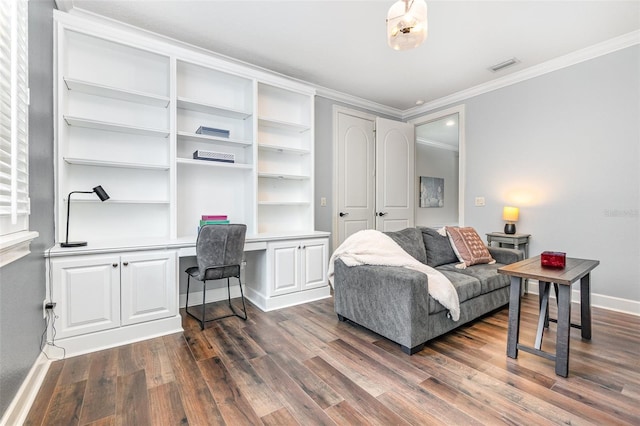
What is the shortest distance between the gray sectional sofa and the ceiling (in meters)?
1.92

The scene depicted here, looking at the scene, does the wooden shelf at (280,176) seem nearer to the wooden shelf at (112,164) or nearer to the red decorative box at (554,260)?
the wooden shelf at (112,164)

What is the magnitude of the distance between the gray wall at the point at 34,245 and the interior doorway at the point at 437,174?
5.42 metres

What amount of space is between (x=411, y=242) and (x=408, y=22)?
1.90 m

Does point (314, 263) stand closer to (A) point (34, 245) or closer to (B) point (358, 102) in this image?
(A) point (34, 245)

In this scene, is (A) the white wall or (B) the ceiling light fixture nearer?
(B) the ceiling light fixture

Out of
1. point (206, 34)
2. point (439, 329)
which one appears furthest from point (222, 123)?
point (439, 329)

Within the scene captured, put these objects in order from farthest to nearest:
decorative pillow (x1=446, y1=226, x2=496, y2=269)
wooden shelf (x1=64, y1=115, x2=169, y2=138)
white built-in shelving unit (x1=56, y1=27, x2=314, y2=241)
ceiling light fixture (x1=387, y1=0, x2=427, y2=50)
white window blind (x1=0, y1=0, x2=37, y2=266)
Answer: decorative pillow (x1=446, y1=226, x2=496, y2=269), white built-in shelving unit (x1=56, y1=27, x2=314, y2=241), wooden shelf (x1=64, y1=115, x2=169, y2=138), ceiling light fixture (x1=387, y1=0, x2=427, y2=50), white window blind (x1=0, y1=0, x2=37, y2=266)

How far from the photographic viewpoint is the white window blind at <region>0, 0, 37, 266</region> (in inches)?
49.4

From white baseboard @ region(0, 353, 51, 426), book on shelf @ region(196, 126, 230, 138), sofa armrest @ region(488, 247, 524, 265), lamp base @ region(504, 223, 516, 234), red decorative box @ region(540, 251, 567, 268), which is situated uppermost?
book on shelf @ region(196, 126, 230, 138)

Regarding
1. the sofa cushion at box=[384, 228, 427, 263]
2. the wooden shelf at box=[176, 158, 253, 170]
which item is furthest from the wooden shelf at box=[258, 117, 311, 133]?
the sofa cushion at box=[384, 228, 427, 263]

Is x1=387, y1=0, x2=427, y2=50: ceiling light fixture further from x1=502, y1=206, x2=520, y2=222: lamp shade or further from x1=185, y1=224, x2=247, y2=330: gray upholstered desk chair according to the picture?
x1=502, y1=206, x2=520, y2=222: lamp shade

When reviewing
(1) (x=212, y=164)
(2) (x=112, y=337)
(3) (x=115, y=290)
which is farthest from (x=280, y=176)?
(2) (x=112, y=337)

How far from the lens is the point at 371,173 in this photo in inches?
176

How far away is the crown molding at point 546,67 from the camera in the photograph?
9.37 ft
